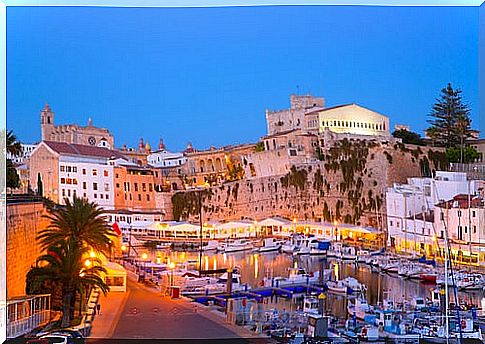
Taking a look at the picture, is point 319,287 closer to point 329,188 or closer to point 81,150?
point 329,188

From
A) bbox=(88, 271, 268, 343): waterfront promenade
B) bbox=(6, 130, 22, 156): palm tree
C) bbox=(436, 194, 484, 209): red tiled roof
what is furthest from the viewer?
bbox=(436, 194, 484, 209): red tiled roof

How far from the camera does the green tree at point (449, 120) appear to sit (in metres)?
8.23

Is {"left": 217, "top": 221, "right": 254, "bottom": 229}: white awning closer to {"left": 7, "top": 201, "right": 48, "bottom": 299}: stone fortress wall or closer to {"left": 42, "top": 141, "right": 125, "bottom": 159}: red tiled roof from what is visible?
{"left": 42, "top": 141, "right": 125, "bottom": 159}: red tiled roof

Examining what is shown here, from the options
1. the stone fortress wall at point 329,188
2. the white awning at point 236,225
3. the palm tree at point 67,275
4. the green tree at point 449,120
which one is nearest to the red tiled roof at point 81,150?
the stone fortress wall at point 329,188

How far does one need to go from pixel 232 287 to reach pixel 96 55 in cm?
248

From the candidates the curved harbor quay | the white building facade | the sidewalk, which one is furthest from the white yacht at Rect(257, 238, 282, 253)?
the sidewalk

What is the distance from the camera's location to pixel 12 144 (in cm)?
808

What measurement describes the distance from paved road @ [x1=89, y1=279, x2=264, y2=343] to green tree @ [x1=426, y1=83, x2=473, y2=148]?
256 centimetres

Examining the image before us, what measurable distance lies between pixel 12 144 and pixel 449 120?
399cm

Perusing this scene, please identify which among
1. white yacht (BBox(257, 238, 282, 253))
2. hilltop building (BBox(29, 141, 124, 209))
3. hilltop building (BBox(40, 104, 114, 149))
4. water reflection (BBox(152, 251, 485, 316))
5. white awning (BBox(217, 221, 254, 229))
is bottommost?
water reflection (BBox(152, 251, 485, 316))

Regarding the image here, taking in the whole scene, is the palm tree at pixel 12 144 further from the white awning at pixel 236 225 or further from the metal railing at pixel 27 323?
the white awning at pixel 236 225

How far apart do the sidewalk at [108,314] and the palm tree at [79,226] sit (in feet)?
1.51

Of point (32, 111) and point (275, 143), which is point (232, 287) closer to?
point (275, 143)

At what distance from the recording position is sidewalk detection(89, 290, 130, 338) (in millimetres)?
7957
